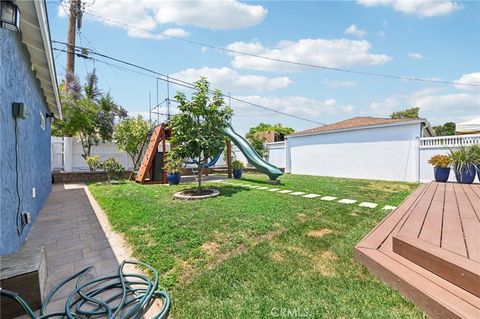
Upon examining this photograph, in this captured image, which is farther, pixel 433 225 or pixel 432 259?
pixel 433 225

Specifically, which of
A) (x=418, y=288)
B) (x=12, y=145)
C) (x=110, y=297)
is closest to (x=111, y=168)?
(x=12, y=145)

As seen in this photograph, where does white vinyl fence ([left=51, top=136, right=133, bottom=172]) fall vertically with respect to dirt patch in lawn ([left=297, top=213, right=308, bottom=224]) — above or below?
above

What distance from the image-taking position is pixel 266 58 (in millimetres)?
14125

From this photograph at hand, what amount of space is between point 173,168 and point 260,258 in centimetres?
639

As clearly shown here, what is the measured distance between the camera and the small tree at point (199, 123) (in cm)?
701

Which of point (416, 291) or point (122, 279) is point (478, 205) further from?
point (122, 279)

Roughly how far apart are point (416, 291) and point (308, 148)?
46.2 ft

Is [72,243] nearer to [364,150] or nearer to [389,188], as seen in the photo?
[389,188]

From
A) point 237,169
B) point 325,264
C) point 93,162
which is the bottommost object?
point 325,264

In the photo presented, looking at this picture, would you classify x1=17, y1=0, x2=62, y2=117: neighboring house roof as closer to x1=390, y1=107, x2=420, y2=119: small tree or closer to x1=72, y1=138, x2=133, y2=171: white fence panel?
x1=72, y1=138, x2=133, y2=171: white fence panel
